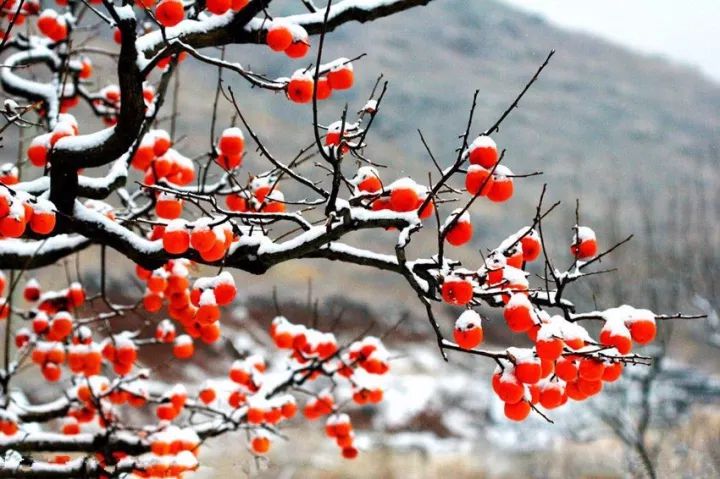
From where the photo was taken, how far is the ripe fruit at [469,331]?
2012mm

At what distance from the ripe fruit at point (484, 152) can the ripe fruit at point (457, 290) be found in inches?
14.3

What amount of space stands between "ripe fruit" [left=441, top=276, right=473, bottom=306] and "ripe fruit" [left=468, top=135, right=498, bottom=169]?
14.3 inches

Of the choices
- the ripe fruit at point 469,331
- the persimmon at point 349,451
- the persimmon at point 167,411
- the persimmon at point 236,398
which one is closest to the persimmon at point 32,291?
the persimmon at point 167,411

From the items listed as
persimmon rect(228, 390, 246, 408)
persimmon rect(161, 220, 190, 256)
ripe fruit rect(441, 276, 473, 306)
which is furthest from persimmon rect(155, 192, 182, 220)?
persimmon rect(228, 390, 246, 408)

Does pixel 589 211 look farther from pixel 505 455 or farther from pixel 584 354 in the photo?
pixel 584 354

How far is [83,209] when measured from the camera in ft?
7.91

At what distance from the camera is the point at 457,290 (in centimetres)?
193

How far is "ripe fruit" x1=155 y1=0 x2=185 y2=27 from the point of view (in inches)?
87.6

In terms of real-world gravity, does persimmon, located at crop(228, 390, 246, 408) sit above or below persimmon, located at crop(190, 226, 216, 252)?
below

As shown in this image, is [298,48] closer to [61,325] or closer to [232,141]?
[232,141]

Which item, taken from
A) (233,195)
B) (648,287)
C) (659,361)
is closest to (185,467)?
(233,195)

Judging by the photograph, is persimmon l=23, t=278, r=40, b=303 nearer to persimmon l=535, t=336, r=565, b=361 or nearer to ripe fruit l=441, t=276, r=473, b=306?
ripe fruit l=441, t=276, r=473, b=306

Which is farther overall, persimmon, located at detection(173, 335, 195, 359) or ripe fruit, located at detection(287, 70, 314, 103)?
persimmon, located at detection(173, 335, 195, 359)

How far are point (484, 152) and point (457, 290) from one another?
428mm
